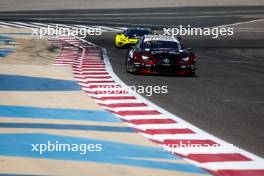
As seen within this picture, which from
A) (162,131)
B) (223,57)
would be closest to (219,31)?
(223,57)

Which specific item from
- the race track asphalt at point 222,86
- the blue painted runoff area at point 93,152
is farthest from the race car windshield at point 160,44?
the blue painted runoff area at point 93,152

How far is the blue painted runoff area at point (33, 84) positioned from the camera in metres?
13.9

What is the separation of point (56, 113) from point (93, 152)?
2.95m

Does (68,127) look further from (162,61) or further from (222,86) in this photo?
(162,61)

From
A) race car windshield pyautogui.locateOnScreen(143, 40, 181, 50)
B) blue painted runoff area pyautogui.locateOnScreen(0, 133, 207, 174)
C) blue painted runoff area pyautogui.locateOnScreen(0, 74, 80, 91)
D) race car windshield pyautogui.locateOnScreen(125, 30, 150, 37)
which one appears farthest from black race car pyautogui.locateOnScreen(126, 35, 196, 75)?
race car windshield pyautogui.locateOnScreen(125, 30, 150, 37)

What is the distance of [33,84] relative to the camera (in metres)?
14.6

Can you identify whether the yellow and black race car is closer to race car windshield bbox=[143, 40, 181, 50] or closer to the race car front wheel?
race car windshield bbox=[143, 40, 181, 50]

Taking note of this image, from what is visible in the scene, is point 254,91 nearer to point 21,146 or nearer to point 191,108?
point 191,108

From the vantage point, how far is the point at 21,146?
8219 millimetres

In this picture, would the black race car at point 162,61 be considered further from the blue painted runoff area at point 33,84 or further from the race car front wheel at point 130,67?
the blue painted runoff area at point 33,84

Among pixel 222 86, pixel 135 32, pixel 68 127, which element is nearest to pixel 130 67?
pixel 222 86

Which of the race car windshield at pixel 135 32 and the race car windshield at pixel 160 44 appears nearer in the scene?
the race car windshield at pixel 160 44

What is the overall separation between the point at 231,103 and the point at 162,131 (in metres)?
3.54

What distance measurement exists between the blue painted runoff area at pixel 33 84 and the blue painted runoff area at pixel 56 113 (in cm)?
248
